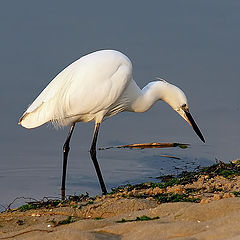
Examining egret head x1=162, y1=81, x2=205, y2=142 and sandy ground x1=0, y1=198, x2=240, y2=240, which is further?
egret head x1=162, y1=81, x2=205, y2=142

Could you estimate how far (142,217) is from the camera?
4340 millimetres

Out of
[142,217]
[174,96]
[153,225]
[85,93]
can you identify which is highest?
[85,93]

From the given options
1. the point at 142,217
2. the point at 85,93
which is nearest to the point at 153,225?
the point at 142,217

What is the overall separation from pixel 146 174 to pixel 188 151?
61.2 inches

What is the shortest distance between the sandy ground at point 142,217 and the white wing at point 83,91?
5.32 ft

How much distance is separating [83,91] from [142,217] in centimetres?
355

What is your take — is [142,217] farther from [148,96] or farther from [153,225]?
[148,96]

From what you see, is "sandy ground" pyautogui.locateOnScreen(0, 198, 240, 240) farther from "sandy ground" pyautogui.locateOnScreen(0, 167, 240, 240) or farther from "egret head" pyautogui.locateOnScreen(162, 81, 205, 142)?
"egret head" pyautogui.locateOnScreen(162, 81, 205, 142)

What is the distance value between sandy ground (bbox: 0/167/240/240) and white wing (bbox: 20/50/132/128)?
5.32 feet

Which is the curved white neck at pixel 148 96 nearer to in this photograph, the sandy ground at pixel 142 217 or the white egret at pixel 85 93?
the white egret at pixel 85 93

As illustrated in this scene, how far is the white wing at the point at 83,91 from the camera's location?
25.1 feet

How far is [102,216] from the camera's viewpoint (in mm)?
5160

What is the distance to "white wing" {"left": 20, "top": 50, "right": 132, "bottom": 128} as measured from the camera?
7656 mm

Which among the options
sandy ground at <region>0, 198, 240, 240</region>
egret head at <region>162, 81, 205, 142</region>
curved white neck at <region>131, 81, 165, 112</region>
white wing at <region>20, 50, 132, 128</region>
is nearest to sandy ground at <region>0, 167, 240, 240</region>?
sandy ground at <region>0, 198, 240, 240</region>
